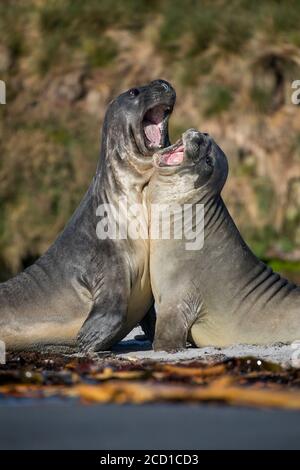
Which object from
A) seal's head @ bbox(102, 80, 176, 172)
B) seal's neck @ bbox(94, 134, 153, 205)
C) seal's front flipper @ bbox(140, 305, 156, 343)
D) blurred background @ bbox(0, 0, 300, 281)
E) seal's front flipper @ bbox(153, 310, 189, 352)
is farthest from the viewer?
blurred background @ bbox(0, 0, 300, 281)

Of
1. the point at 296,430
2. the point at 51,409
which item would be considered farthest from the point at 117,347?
the point at 296,430

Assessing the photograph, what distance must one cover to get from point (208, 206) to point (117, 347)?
1335mm

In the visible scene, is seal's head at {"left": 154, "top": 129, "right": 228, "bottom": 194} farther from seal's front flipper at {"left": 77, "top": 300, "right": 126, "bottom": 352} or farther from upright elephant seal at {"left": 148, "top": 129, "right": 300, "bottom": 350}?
seal's front flipper at {"left": 77, "top": 300, "right": 126, "bottom": 352}

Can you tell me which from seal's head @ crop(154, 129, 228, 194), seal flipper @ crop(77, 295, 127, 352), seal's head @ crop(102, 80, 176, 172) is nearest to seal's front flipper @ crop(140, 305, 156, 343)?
seal flipper @ crop(77, 295, 127, 352)

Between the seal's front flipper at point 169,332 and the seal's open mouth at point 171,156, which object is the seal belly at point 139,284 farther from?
the seal's open mouth at point 171,156

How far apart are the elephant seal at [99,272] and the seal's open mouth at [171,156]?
18 cm

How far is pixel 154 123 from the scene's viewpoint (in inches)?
404

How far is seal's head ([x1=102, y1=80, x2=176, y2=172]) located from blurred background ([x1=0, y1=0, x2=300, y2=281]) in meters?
7.56

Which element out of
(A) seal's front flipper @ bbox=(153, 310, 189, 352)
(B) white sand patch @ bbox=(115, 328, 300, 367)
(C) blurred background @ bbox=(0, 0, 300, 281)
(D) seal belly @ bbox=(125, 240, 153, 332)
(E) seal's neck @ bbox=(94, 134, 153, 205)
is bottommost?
(B) white sand patch @ bbox=(115, 328, 300, 367)

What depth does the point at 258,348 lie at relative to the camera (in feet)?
29.6

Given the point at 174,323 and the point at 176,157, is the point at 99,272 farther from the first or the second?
the point at 176,157

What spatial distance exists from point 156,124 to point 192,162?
792mm

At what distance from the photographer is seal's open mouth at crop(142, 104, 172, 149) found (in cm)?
1015

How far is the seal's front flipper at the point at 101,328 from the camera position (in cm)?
926
